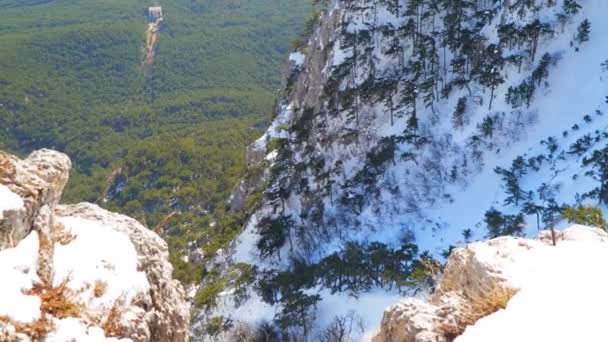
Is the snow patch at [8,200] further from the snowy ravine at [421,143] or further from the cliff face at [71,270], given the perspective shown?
the snowy ravine at [421,143]

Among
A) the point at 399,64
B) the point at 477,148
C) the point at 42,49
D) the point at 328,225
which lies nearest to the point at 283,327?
the point at 328,225

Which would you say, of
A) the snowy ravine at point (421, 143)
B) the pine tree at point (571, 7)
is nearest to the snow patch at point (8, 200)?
the snowy ravine at point (421, 143)

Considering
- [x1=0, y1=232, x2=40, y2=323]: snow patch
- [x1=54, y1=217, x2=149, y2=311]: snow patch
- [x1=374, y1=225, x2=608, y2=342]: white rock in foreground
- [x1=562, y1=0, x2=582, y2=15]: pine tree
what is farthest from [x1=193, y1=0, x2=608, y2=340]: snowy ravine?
[x1=0, y1=232, x2=40, y2=323]: snow patch

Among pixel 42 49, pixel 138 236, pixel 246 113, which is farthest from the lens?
pixel 42 49

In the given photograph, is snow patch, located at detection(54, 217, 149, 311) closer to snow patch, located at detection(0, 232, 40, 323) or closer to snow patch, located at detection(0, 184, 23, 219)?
snow patch, located at detection(0, 232, 40, 323)

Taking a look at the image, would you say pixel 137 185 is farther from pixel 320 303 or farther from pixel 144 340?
pixel 144 340

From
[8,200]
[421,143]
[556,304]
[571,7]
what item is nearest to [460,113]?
[421,143]

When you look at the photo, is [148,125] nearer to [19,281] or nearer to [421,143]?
[421,143]
